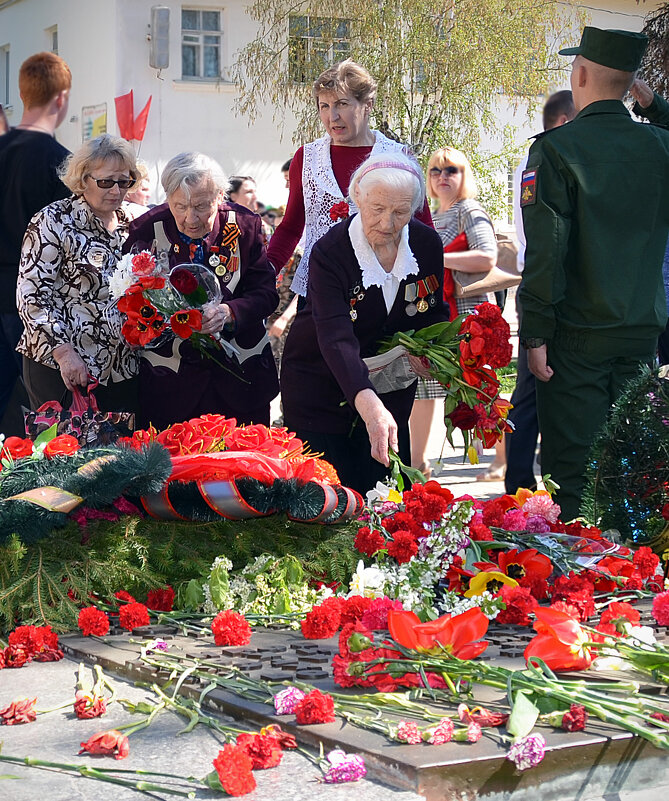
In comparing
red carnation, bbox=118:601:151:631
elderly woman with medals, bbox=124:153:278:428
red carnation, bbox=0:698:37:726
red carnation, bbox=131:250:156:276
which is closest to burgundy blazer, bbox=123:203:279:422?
elderly woman with medals, bbox=124:153:278:428

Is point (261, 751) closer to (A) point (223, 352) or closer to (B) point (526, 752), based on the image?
(B) point (526, 752)

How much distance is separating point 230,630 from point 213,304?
72.2 inches

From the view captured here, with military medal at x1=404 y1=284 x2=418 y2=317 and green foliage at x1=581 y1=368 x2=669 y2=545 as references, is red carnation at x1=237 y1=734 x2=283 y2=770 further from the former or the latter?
military medal at x1=404 y1=284 x2=418 y2=317

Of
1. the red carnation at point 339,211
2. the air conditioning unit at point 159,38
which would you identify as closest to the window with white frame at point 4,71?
the air conditioning unit at point 159,38

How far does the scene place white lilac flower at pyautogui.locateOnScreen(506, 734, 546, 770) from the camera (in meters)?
2.37

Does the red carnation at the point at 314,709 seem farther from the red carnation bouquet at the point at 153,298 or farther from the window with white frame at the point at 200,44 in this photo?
the window with white frame at the point at 200,44

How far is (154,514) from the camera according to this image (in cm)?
385

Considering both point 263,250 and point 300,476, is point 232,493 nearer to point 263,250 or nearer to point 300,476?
point 300,476

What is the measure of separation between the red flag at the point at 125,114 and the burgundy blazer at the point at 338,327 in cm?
1989

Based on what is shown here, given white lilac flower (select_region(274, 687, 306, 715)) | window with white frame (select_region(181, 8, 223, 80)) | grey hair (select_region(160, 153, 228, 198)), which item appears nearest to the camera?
white lilac flower (select_region(274, 687, 306, 715))

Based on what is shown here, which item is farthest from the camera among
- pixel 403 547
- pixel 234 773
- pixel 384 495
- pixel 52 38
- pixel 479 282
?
pixel 52 38

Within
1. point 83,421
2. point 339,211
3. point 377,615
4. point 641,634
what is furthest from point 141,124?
point 641,634

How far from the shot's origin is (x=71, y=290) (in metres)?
4.98

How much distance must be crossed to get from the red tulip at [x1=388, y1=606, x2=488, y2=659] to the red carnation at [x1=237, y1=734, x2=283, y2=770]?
0.48m
